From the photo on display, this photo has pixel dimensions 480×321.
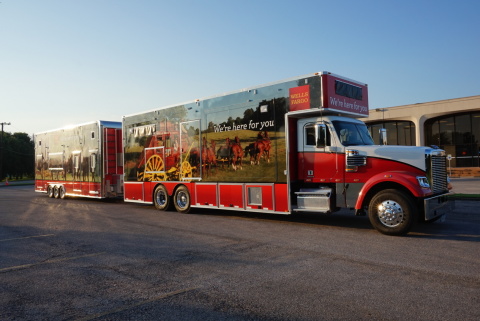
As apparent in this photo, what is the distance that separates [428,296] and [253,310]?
80.5 inches

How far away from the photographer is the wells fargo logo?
9.34 m

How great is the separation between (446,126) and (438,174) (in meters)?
38.2

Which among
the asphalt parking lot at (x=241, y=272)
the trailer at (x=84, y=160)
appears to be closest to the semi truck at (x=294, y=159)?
the asphalt parking lot at (x=241, y=272)

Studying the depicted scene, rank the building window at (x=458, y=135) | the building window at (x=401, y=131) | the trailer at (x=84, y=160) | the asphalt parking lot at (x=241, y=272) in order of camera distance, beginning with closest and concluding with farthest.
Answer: the asphalt parking lot at (x=241, y=272), the trailer at (x=84, y=160), the building window at (x=458, y=135), the building window at (x=401, y=131)

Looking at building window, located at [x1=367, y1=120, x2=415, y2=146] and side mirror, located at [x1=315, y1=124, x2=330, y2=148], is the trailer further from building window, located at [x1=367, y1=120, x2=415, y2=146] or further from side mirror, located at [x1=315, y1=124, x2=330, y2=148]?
building window, located at [x1=367, y1=120, x2=415, y2=146]

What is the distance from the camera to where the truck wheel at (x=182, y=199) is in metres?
12.5

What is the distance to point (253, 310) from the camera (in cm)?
A: 402

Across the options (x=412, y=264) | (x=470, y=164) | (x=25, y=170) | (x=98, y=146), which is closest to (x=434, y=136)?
(x=470, y=164)

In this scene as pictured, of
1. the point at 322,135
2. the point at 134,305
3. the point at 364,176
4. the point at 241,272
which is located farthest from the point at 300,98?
the point at 134,305

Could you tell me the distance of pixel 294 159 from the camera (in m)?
9.82

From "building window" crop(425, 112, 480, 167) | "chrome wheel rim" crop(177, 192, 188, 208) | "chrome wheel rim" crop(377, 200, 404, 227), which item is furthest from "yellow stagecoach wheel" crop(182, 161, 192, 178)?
"building window" crop(425, 112, 480, 167)

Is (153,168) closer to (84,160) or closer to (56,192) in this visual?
(84,160)

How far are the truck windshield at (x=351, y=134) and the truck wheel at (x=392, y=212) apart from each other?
1.55 metres

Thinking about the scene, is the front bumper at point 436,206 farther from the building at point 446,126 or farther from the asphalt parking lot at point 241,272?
the building at point 446,126
